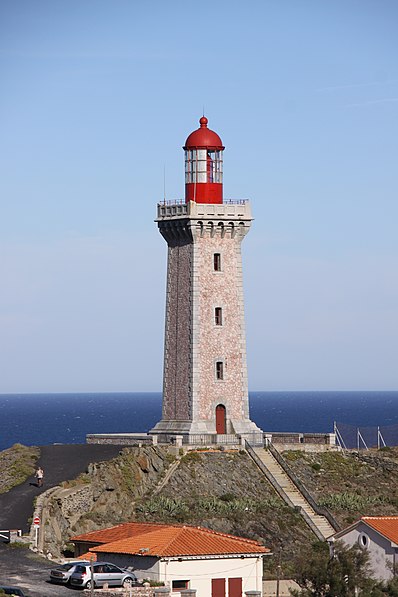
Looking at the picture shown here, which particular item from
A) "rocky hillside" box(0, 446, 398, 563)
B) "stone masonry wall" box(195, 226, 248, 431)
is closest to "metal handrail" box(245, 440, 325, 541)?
"rocky hillside" box(0, 446, 398, 563)

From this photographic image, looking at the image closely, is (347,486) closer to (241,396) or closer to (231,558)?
(241,396)

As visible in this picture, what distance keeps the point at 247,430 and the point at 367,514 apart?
27.6 ft

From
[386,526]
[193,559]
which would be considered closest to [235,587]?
[193,559]

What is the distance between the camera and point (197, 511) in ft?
246

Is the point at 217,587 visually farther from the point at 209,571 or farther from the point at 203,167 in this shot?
the point at 203,167

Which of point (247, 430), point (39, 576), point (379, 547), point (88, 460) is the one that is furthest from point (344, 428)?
point (39, 576)

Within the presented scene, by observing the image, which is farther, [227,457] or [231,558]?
[227,457]

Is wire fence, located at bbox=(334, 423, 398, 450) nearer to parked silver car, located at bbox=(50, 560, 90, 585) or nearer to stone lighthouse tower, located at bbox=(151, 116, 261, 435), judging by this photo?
stone lighthouse tower, located at bbox=(151, 116, 261, 435)

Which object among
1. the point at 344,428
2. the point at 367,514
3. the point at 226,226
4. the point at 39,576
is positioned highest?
the point at 226,226

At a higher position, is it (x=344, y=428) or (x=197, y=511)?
(x=344, y=428)

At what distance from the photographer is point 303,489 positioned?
78875 millimetres

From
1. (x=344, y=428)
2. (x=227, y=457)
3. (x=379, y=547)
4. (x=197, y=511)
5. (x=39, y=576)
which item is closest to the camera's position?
(x=39, y=576)

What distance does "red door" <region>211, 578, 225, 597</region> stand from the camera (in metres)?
59.0

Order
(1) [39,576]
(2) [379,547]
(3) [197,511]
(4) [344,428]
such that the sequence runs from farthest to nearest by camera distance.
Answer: (4) [344,428] < (3) [197,511] < (2) [379,547] < (1) [39,576]
